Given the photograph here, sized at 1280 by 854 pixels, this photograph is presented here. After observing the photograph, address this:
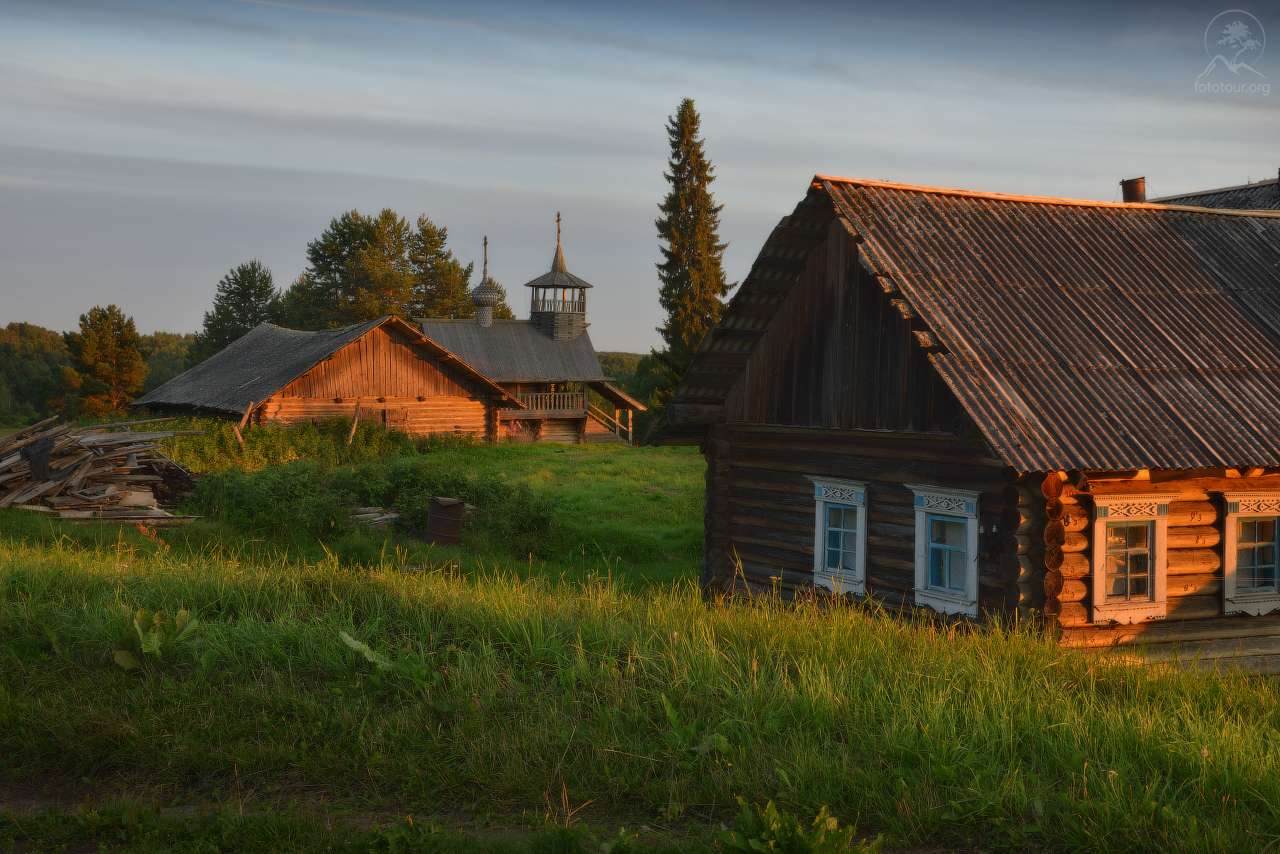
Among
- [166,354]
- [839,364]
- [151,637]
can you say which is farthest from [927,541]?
[166,354]

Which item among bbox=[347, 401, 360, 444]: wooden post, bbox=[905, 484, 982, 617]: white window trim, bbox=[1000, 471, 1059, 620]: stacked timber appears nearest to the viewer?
bbox=[1000, 471, 1059, 620]: stacked timber

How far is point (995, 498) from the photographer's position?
9.62 metres

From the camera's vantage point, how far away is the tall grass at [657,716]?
498 centimetres

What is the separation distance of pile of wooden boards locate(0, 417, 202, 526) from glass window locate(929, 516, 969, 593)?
43.8 feet

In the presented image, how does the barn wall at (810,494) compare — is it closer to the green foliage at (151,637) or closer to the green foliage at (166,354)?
the green foliage at (151,637)

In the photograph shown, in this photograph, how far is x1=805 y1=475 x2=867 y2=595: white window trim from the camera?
11.2 m

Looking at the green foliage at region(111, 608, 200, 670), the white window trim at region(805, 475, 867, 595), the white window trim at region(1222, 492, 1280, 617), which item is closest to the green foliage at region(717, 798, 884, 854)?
the green foliage at region(111, 608, 200, 670)

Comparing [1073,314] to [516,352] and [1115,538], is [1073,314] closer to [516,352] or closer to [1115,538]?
[1115,538]

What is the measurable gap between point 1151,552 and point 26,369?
100185 millimetres

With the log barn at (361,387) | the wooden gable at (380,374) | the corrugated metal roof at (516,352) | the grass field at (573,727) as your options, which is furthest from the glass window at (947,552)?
the corrugated metal roof at (516,352)

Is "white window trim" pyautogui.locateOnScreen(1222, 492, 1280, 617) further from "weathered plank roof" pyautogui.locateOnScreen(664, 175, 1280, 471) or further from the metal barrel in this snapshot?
the metal barrel

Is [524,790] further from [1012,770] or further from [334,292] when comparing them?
[334,292]

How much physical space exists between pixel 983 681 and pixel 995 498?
12.7 ft

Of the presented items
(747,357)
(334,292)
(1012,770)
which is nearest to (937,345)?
(747,357)
